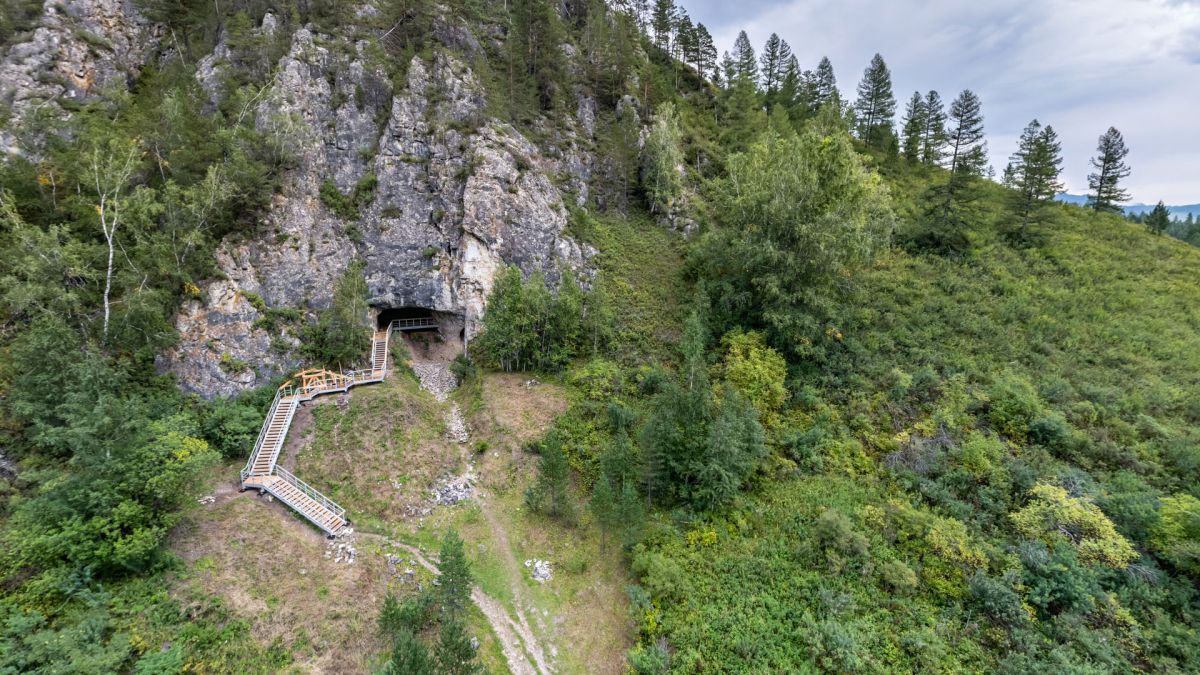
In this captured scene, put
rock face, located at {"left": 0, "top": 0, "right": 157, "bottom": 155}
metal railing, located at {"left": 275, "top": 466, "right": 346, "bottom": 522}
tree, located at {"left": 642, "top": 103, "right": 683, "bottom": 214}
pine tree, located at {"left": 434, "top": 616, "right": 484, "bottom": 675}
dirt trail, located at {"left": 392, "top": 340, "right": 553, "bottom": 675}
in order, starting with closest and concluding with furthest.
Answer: pine tree, located at {"left": 434, "top": 616, "right": 484, "bottom": 675}, dirt trail, located at {"left": 392, "top": 340, "right": 553, "bottom": 675}, metal railing, located at {"left": 275, "top": 466, "right": 346, "bottom": 522}, rock face, located at {"left": 0, "top": 0, "right": 157, "bottom": 155}, tree, located at {"left": 642, "top": 103, "right": 683, "bottom": 214}

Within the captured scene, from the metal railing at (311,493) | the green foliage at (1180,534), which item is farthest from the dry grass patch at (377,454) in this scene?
the green foliage at (1180,534)

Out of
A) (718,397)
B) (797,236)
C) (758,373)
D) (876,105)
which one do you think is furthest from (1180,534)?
(876,105)

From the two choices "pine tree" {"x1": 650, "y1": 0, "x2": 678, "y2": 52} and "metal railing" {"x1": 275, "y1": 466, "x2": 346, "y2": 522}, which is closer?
"metal railing" {"x1": 275, "y1": 466, "x2": 346, "y2": 522}

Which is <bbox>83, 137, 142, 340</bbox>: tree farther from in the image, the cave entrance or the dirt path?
the dirt path

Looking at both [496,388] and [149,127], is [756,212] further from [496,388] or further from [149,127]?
[149,127]

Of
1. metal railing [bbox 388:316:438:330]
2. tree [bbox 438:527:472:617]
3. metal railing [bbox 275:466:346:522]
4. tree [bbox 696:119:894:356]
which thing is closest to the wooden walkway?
metal railing [bbox 275:466:346:522]
